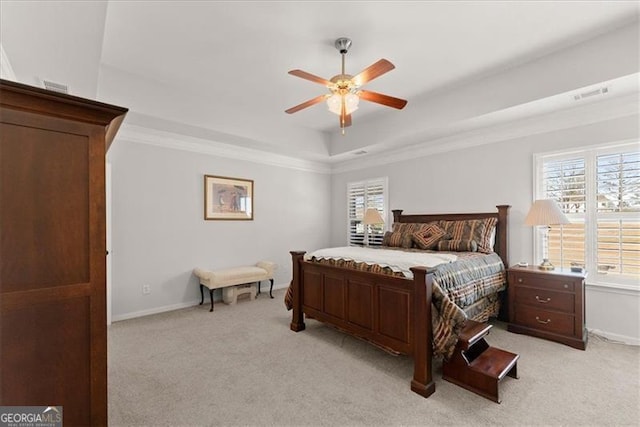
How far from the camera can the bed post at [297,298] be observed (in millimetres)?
3516

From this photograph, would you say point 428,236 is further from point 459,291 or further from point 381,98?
point 381,98

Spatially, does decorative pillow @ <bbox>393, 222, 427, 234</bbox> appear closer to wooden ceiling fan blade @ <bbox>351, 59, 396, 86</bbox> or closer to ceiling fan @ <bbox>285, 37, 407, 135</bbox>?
ceiling fan @ <bbox>285, 37, 407, 135</bbox>

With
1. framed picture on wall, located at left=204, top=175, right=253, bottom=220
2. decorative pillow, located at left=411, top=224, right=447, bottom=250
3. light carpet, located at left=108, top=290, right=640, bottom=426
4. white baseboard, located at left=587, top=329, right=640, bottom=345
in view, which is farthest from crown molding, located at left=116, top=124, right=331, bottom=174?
white baseboard, located at left=587, top=329, right=640, bottom=345

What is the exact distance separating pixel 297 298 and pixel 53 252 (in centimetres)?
278

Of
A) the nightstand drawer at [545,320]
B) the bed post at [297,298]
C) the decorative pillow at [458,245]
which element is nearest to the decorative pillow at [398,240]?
the decorative pillow at [458,245]

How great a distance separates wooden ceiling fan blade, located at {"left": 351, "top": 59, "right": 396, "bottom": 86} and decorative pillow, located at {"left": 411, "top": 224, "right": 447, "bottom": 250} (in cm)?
247

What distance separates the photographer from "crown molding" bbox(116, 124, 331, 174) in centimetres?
409

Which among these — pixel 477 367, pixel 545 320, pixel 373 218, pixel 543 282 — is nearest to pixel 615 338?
pixel 545 320

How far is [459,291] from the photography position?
2754mm

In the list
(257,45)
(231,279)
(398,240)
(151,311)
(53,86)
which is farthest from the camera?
(398,240)

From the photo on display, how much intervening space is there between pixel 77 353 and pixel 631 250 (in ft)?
15.0

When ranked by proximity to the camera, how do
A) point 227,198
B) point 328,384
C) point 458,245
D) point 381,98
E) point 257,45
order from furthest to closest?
point 227,198, point 458,245, point 257,45, point 381,98, point 328,384

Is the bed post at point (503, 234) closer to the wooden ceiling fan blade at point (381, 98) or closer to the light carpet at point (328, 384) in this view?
the light carpet at point (328, 384)

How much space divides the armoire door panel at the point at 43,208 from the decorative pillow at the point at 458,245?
151 inches
